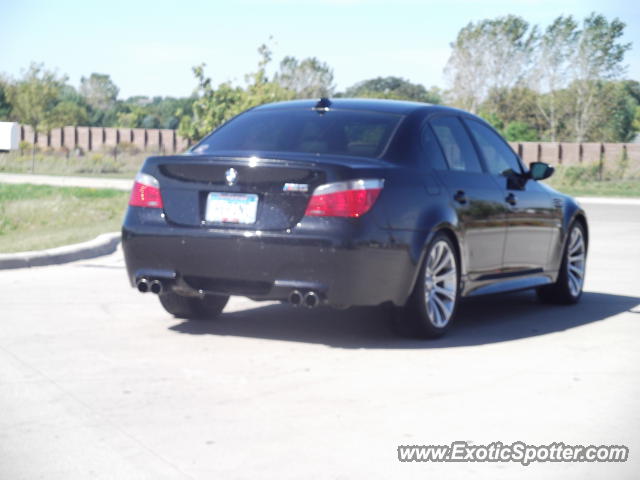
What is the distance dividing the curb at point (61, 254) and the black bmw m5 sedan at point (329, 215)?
3681mm

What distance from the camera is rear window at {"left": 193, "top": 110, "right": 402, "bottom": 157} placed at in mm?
7363

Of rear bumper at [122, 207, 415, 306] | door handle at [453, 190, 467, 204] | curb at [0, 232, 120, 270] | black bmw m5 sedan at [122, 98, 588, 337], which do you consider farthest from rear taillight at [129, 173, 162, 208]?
curb at [0, 232, 120, 270]

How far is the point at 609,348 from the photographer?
7.30 metres

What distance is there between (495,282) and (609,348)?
118 cm

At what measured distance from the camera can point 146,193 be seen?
7266mm

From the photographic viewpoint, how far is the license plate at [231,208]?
6.83 m

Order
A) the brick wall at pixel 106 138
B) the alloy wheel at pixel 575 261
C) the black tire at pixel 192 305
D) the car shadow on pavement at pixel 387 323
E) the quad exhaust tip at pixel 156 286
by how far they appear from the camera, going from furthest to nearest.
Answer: the brick wall at pixel 106 138
the alloy wheel at pixel 575 261
the black tire at pixel 192 305
the car shadow on pavement at pixel 387 323
the quad exhaust tip at pixel 156 286

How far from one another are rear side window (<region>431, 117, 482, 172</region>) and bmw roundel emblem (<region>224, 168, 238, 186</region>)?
5.38ft

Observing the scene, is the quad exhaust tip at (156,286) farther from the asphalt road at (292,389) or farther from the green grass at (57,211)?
the green grass at (57,211)

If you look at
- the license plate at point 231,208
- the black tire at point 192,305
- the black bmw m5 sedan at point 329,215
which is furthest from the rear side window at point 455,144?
the black tire at point 192,305

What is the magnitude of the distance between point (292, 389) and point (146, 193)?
2087mm

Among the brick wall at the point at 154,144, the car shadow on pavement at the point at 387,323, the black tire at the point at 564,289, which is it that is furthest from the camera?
the brick wall at the point at 154,144

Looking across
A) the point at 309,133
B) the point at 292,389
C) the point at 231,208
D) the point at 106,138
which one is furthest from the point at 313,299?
the point at 106,138

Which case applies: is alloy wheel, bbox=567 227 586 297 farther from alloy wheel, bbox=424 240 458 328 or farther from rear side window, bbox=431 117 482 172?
alloy wheel, bbox=424 240 458 328
